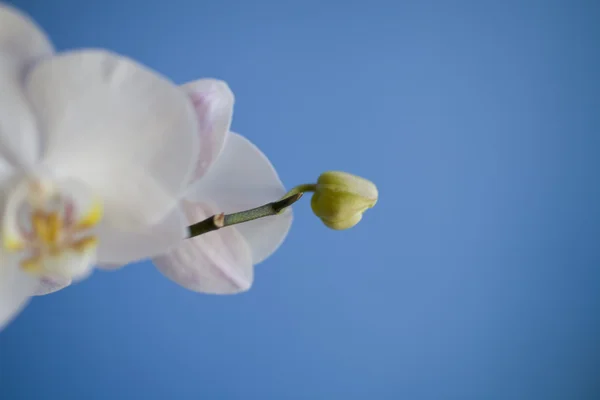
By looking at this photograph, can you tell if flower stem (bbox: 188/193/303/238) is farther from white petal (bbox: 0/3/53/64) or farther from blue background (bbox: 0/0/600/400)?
blue background (bbox: 0/0/600/400)

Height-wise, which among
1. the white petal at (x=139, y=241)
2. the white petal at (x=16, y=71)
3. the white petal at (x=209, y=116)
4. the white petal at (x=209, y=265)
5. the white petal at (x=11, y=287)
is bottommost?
the white petal at (x=11, y=287)

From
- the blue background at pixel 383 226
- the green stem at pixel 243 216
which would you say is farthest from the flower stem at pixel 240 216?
the blue background at pixel 383 226

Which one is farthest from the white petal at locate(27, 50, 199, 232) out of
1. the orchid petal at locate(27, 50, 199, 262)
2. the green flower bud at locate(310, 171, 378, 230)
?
the green flower bud at locate(310, 171, 378, 230)

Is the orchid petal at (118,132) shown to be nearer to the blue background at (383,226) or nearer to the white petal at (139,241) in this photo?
the white petal at (139,241)

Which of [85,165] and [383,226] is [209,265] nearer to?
[85,165]

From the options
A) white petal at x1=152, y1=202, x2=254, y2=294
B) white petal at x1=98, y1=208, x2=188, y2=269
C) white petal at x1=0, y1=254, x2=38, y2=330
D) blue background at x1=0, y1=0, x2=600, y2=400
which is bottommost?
white petal at x1=0, y1=254, x2=38, y2=330

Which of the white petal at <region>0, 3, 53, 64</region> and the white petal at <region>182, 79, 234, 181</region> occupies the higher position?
the white petal at <region>182, 79, 234, 181</region>

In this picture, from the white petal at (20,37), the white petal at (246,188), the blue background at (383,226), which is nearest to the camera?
the white petal at (20,37)
